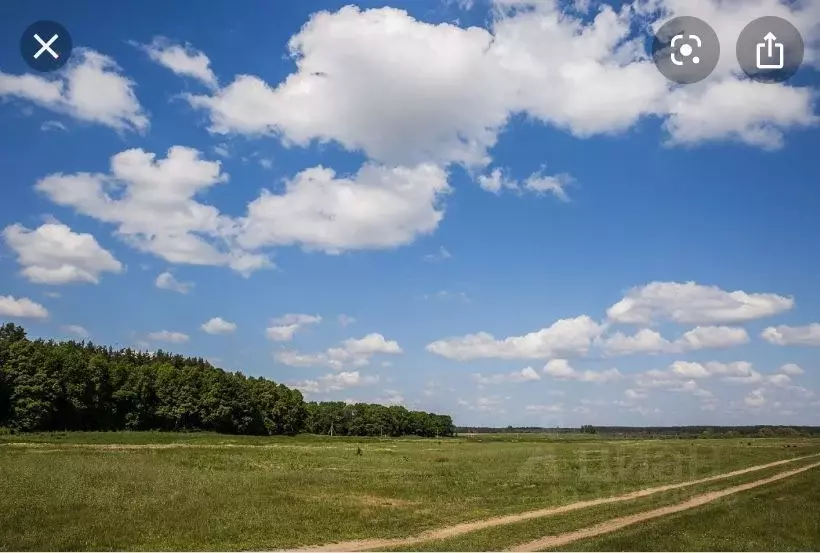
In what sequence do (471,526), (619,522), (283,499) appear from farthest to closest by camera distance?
(283,499) < (619,522) < (471,526)

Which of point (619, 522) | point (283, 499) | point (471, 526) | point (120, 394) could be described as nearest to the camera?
point (471, 526)

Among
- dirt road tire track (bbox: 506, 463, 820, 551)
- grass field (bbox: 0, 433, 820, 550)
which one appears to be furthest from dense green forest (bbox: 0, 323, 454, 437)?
dirt road tire track (bbox: 506, 463, 820, 551)

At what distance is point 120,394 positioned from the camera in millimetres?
117625

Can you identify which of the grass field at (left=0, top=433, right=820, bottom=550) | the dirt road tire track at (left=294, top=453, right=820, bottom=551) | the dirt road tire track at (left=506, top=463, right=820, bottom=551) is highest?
the dirt road tire track at (left=506, top=463, right=820, bottom=551)

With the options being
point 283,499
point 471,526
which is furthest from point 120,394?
point 471,526

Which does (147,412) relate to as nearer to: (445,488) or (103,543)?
(445,488)

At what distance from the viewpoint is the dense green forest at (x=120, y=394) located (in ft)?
318

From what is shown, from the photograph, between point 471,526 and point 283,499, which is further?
point 283,499

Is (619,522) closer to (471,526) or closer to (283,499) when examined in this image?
(471,526)

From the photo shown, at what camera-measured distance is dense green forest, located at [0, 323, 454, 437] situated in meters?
96.8

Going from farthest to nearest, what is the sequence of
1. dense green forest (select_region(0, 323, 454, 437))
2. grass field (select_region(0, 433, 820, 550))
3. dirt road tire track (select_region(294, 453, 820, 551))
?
dense green forest (select_region(0, 323, 454, 437)) < grass field (select_region(0, 433, 820, 550)) < dirt road tire track (select_region(294, 453, 820, 551))

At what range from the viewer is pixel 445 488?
42781mm

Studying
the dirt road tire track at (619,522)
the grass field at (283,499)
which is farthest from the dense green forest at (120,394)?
the dirt road tire track at (619,522)

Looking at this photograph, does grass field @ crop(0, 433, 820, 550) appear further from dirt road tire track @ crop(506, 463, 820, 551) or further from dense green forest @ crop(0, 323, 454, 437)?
dense green forest @ crop(0, 323, 454, 437)
